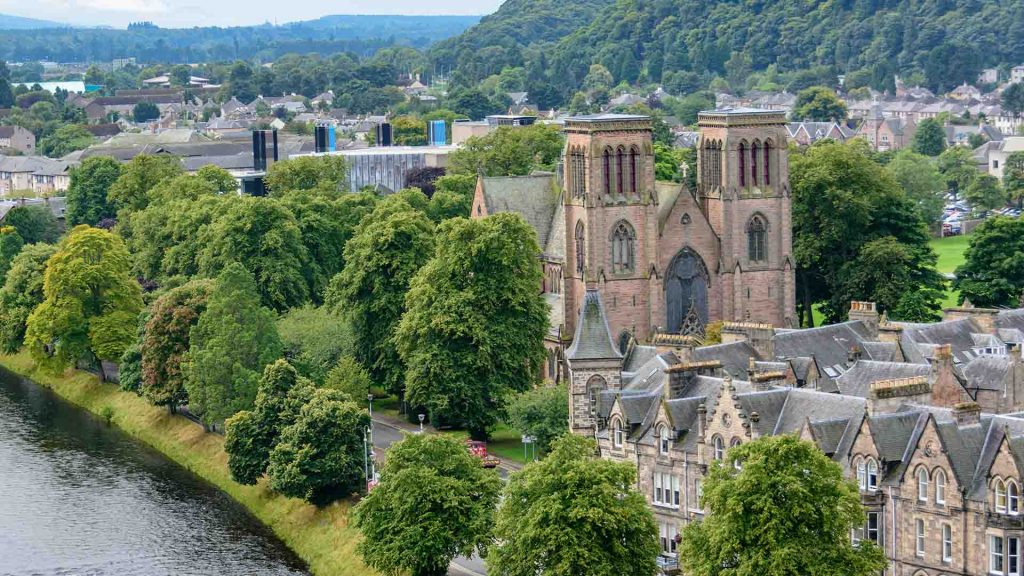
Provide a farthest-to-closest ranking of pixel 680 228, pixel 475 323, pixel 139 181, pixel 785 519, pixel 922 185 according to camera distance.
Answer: pixel 922 185 → pixel 139 181 → pixel 680 228 → pixel 475 323 → pixel 785 519

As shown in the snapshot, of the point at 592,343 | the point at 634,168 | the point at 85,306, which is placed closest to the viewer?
the point at 592,343

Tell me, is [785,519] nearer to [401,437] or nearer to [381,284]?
[401,437]

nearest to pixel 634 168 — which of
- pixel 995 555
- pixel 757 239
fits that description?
pixel 757 239

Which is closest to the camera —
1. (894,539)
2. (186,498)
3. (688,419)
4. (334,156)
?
(894,539)

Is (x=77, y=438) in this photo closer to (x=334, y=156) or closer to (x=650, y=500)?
(x=650, y=500)

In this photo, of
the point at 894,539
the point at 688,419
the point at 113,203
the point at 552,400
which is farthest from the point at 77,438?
the point at 113,203

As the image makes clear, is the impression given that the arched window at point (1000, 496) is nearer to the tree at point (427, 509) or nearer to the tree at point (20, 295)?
the tree at point (427, 509)
